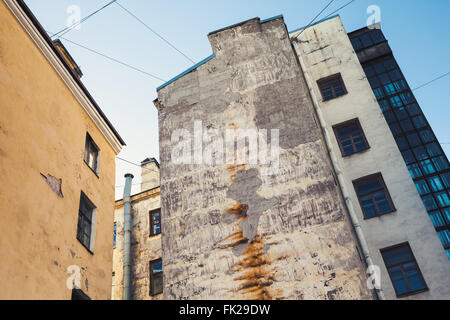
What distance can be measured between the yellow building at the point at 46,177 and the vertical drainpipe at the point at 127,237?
5739 mm

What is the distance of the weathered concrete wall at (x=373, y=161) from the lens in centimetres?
1291

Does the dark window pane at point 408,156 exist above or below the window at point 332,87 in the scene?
below

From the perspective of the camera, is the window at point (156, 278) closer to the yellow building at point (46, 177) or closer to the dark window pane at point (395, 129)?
the yellow building at point (46, 177)

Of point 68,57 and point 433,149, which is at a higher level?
point 68,57

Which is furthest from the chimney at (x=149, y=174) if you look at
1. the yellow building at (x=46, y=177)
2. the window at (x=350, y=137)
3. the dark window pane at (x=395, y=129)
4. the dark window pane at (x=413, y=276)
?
the dark window pane at (x=413, y=276)

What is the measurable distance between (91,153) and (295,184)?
7.03 meters

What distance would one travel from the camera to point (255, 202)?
45.9 feet

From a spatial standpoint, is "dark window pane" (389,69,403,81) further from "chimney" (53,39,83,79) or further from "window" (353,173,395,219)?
"chimney" (53,39,83,79)

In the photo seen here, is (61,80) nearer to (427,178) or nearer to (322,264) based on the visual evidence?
(322,264)

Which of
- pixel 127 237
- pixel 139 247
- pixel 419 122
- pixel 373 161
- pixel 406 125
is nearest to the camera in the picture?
pixel 373 161

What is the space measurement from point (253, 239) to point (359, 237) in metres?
3.07

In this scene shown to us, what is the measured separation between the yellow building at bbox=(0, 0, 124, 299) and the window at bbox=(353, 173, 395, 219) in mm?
8419

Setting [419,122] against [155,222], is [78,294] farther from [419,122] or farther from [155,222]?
[419,122]

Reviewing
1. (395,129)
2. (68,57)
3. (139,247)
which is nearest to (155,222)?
(139,247)
